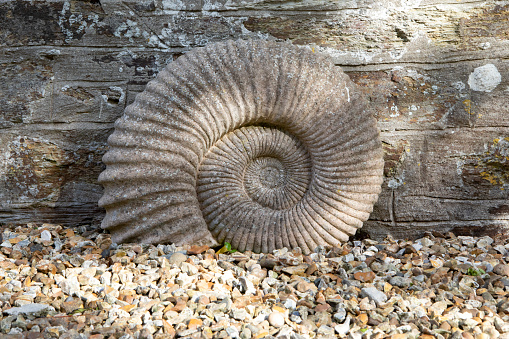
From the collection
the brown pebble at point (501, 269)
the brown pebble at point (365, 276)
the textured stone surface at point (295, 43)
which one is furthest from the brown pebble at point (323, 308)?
the textured stone surface at point (295, 43)

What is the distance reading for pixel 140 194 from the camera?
2285mm

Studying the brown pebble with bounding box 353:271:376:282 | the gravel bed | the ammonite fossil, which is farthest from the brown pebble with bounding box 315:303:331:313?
the ammonite fossil

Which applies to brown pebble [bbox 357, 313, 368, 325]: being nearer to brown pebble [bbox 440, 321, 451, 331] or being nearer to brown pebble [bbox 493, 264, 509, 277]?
brown pebble [bbox 440, 321, 451, 331]

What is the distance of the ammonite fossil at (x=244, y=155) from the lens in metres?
2.31

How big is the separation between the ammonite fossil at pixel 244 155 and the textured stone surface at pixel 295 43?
0.32 meters

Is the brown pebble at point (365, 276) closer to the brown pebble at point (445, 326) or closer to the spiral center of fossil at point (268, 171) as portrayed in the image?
the brown pebble at point (445, 326)

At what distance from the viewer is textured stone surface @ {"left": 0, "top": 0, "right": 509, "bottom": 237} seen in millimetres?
2721

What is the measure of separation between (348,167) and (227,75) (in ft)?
2.68

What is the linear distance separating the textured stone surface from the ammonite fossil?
0.32 m

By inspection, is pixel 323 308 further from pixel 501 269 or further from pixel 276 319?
pixel 501 269

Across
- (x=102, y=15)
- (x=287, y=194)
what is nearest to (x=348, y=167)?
(x=287, y=194)

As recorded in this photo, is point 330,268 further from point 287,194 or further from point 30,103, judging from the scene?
point 30,103

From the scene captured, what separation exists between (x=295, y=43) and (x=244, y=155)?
0.82 meters

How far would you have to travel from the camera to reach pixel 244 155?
2.47m
